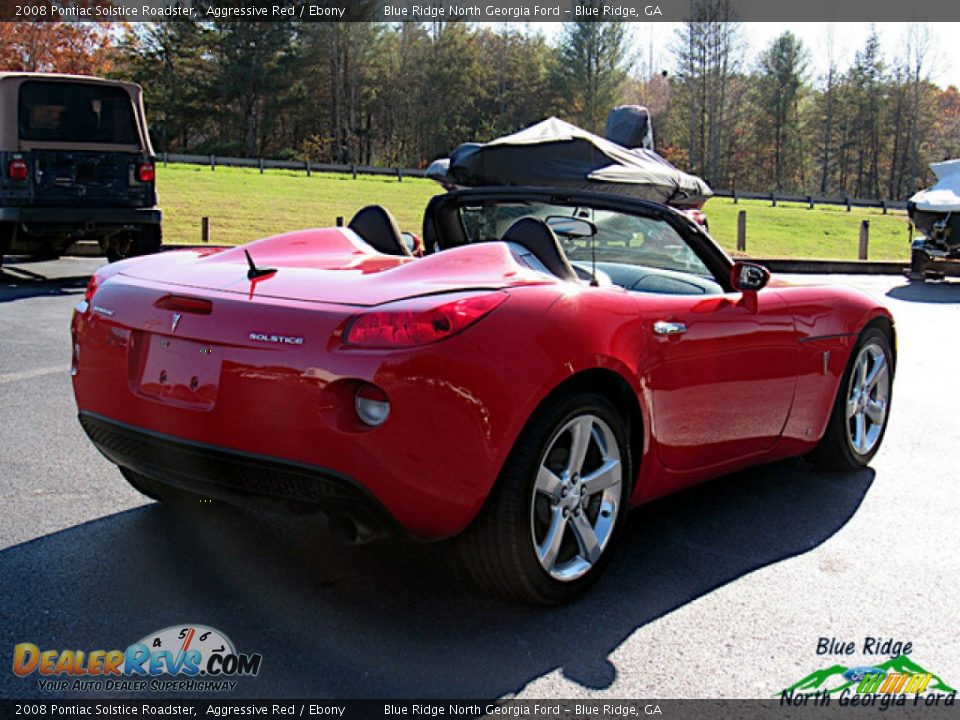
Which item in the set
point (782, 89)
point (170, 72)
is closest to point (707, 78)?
point (782, 89)

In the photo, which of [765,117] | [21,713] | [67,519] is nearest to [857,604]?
[21,713]

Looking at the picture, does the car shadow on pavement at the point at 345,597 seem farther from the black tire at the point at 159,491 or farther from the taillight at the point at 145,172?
the taillight at the point at 145,172

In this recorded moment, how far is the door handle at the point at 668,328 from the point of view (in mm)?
3793

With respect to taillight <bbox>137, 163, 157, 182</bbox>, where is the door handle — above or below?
below

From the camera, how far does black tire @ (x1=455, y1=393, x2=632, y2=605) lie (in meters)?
3.20

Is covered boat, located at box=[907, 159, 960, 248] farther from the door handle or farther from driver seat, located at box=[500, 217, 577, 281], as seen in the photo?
driver seat, located at box=[500, 217, 577, 281]

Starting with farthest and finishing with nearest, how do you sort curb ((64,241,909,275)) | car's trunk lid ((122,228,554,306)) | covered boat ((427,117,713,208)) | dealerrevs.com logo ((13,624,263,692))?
curb ((64,241,909,275)), covered boat ((427,117,713,208)), car's trunk lid ((122,228,554,306)), dealerrevs.com logo ((13,624,263,692))

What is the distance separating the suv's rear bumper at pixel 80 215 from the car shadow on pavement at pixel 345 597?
884 cm

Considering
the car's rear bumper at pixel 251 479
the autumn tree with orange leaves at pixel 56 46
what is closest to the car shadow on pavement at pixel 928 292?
the car's rear bumper at pixel 251 479

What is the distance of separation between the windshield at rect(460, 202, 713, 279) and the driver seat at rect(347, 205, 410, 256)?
0.37 meters

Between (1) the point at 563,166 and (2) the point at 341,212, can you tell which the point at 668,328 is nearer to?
(1) the point at 563,166

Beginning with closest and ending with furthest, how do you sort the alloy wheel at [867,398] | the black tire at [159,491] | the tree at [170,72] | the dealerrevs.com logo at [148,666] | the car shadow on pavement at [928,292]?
the dealerrevs.com logo at [148,666] < the black tire at [159,491] < the alloy wheel at [867,398] < the car shadow on pavement at [928,292] < the tree at [170,72]

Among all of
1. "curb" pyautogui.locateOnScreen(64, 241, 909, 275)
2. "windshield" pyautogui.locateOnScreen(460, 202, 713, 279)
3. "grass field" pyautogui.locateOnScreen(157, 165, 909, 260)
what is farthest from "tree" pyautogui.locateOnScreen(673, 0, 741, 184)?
"windshield" pyautogui.locateOnScreen(460, 202, 713, 279)

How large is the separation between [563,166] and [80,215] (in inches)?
242
